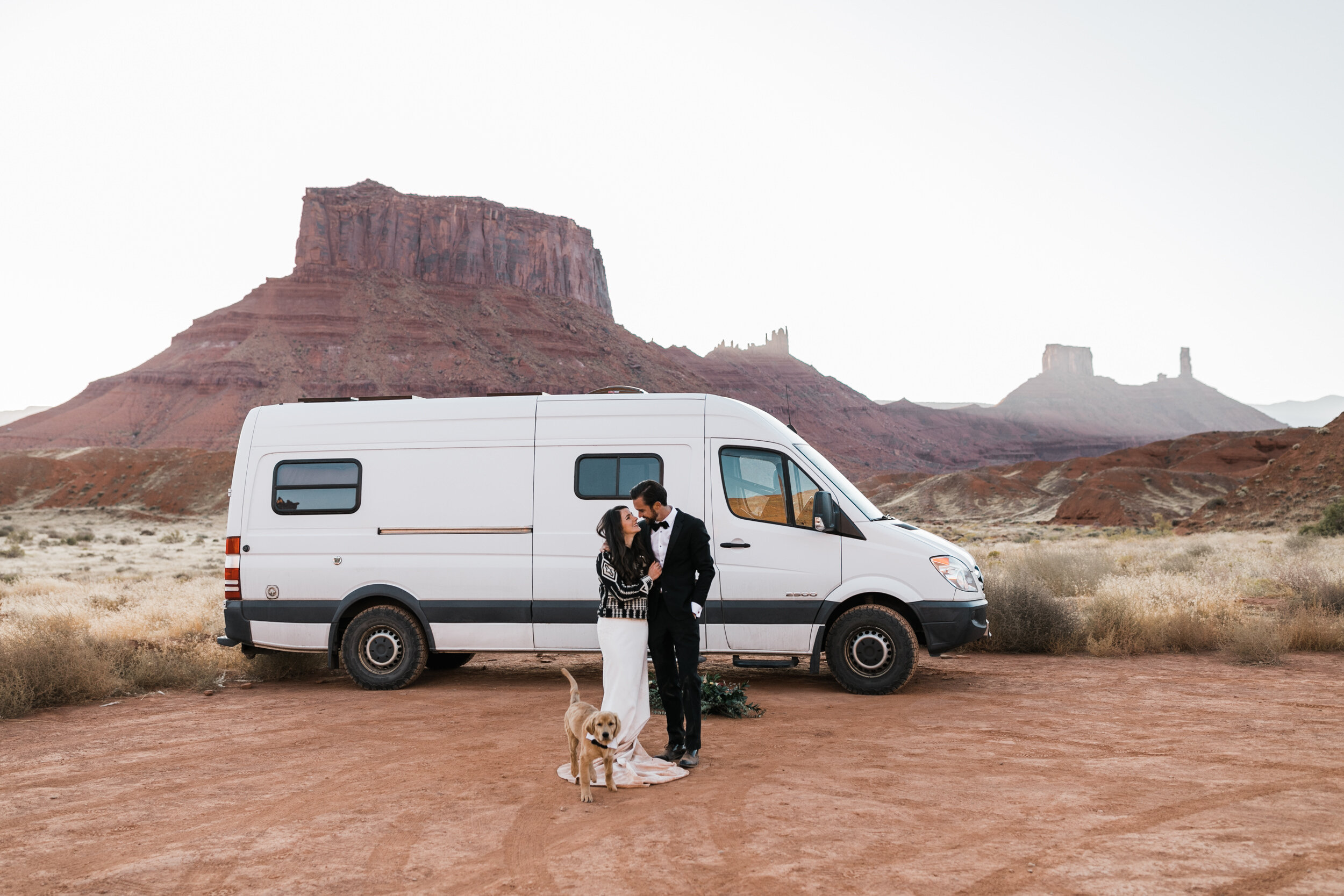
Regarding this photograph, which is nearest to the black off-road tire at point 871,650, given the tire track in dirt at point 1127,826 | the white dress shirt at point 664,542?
the white dress shirt at point 664,542

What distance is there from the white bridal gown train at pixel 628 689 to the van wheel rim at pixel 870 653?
2.79 metres

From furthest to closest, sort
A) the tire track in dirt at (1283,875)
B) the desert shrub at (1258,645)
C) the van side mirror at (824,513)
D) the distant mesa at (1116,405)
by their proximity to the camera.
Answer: the distant mesa at (1116,405) < the desert shrub at (1258,645) < the van side mirror at (824,513) < the tire track in dirt at (1283,875)

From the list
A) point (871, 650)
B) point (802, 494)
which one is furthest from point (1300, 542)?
point (802, 494)

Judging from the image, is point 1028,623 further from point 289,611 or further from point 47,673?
point 47,673

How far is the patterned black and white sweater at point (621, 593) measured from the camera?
18.3 feet

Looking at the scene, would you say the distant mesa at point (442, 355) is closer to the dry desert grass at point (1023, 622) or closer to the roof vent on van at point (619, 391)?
the dry desert grass at point (1023, 622)

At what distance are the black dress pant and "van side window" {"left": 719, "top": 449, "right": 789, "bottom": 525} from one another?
95.1 inches

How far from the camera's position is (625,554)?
18.0 ft

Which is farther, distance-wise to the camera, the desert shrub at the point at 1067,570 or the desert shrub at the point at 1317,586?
the desert shrub at the point at 1067,570

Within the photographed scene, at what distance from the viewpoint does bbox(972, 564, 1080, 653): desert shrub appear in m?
10.5

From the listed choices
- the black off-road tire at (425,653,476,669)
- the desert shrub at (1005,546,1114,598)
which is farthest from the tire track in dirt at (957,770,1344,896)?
the desert shrub at (1005,546,1114,598)

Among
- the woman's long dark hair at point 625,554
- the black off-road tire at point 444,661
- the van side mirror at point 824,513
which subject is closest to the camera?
the woman's long dark hair at point 625,554

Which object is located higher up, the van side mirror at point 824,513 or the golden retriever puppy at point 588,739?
the van side mirror at point 824,513

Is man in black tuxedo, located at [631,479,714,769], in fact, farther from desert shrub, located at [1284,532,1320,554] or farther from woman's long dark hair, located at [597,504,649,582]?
desert shrub, located at [1284,532,1320,554]
